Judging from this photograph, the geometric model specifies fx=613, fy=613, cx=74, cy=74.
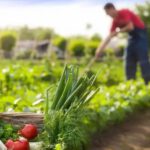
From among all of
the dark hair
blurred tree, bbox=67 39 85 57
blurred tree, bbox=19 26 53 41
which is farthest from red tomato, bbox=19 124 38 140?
blurred tree, bbox=19 26 53 41

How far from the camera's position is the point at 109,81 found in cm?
1288

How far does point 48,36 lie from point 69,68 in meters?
45.7

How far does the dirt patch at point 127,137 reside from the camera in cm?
609

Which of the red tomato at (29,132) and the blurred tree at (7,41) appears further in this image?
the blurred tree at (7,41)

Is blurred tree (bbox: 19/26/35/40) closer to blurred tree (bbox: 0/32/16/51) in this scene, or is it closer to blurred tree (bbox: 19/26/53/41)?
blurred tree (bbox: 19/26/53/41)

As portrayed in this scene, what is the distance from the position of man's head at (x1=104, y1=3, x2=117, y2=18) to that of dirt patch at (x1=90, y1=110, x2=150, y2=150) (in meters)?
2.42

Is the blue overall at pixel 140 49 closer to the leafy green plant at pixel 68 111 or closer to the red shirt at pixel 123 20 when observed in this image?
the red shirt at pixel 123 20

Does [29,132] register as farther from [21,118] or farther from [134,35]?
[134,35]

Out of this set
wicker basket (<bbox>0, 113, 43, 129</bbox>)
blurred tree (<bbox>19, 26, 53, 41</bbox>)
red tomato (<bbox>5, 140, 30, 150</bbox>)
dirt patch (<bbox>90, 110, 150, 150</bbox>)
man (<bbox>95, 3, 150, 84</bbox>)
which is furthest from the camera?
blurred tree (<bbox>19, 26, 53, 41</bbox>)

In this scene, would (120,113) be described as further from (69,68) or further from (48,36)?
(48,36)

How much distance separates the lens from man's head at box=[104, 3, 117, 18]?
958 cm

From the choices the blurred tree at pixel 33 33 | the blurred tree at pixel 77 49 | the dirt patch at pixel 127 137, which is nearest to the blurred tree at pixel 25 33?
the blurred tree at pixel 33 33

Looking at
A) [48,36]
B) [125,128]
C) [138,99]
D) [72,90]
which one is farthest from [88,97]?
[48,36]

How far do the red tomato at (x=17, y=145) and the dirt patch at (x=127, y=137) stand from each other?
2.30 metres
